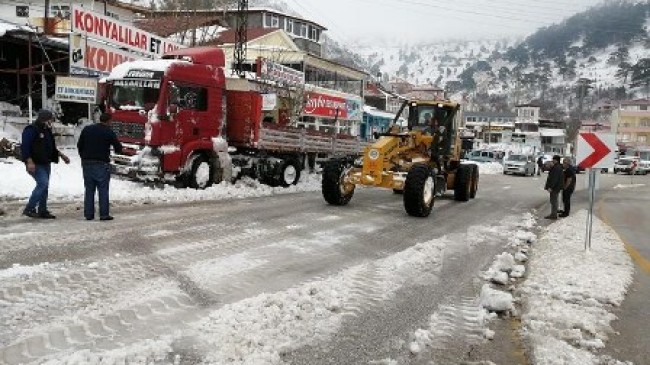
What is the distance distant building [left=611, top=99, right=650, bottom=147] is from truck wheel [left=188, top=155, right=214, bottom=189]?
106121 mm

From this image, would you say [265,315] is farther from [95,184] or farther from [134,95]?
[134,95]

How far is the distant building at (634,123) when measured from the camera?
10581 cm

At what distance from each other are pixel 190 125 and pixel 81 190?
2863 mm

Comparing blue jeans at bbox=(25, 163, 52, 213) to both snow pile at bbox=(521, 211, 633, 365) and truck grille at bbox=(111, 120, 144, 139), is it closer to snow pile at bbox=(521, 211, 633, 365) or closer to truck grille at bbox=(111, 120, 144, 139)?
truck grille at bbox=(111, 120, 144, 139)

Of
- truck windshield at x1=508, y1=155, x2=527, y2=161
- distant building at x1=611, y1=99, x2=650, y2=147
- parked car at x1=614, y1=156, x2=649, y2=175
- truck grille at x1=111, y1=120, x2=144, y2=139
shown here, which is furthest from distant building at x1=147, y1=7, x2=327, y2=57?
distant building at x1=611, y1=99, x2=650, y2=147

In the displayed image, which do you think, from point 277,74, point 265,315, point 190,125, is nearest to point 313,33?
point 277,74

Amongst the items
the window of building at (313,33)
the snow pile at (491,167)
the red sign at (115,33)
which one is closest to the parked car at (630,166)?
the snow pile at (491,167)

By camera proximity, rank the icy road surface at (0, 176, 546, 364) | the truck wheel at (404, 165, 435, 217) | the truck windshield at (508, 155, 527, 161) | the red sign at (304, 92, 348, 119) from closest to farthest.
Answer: the icy road surface at (0, 176, 546, 364) < the truck wheel at (404, 165, 435, 217) < the red sign at (304, 92, 348, 119) < the truck windshield at (508, 155, 527, 161)

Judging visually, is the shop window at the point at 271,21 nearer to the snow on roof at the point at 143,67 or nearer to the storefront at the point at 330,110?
the storefront at the point at 330,110

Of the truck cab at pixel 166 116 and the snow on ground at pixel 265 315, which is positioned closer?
the snow on ground at pixel 265 315

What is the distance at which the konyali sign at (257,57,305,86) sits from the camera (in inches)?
878

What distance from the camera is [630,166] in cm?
5162

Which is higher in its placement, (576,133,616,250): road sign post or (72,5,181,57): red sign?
(72,5,181,57): red sign

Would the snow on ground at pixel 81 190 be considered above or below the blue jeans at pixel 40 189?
below
